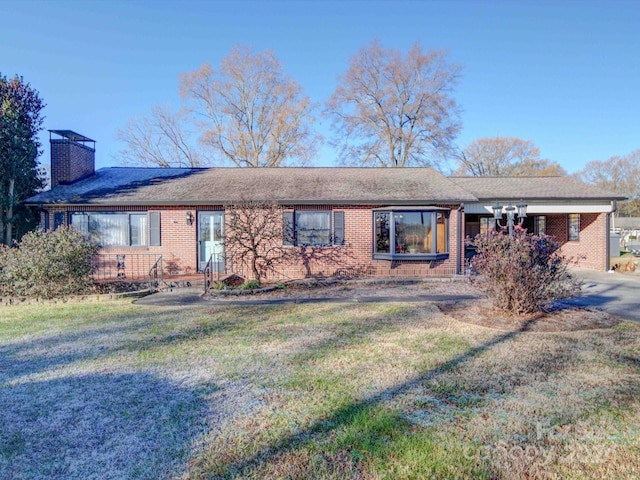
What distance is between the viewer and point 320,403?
11.2 ft

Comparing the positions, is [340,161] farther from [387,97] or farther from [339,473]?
[339,473]

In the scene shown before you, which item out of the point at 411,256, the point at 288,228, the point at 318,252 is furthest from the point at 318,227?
the point at 411,256

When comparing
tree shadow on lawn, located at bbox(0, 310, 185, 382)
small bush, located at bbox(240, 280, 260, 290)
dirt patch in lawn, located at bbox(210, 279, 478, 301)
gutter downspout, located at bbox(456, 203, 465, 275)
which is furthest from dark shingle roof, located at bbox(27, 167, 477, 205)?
tree shadow on lawn, located at bbox(0, 310, 185, 382)

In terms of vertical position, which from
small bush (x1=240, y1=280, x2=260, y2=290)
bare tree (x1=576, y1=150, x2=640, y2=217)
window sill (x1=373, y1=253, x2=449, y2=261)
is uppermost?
bare tree (x1=576, y1=150, x2=640, y2=217)

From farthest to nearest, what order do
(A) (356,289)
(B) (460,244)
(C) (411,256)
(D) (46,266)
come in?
(B) (460,244)
(C) (411,256)
(A) (356,289)
(D) (46,266)

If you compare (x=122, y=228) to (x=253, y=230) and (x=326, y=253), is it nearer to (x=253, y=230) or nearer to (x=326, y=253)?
(x=253, y=230)

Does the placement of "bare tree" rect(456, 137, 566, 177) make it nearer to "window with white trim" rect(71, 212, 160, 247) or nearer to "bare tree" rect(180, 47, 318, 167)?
"bare tree" rect(180, 47, 318, 167)

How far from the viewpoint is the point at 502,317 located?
21.7 ft

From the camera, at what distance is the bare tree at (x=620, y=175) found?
127ft

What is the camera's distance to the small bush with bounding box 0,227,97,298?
8789 millimetres

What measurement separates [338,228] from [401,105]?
62.2 feet

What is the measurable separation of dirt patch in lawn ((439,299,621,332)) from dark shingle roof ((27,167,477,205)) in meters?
5.60

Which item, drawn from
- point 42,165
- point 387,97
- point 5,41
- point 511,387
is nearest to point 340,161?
point 387,97

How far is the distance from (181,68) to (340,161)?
12909 millimetres
